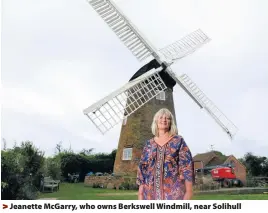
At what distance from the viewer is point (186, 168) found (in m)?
3.69

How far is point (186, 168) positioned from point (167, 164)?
0.66ft

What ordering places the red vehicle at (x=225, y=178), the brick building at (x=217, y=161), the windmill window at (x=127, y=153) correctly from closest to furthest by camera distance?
1. the windmill window at (x=127, y=153)
2. the red vehicle at (x=225, y=178)
3. the brick building at (x=217, y=161)

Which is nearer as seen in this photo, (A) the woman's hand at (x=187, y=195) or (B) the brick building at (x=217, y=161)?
(A) the woman's hand at (x=187, y=195)

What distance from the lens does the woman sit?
146 inches

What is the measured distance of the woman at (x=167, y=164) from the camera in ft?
12.1

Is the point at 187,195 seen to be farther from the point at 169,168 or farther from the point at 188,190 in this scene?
the point at 169,168

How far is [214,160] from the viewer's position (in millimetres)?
26047

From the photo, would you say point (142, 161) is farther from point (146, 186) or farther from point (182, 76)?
point (182, 76)

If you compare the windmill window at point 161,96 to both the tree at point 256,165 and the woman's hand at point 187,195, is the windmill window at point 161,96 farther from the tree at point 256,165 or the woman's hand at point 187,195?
the tree at point 256,165

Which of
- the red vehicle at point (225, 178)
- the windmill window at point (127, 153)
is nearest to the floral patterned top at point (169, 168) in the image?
the windmill window at point (127, 153)

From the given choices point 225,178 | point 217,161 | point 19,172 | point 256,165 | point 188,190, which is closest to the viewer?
point 188,190

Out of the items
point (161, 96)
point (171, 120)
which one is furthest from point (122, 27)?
point (171, 120)
